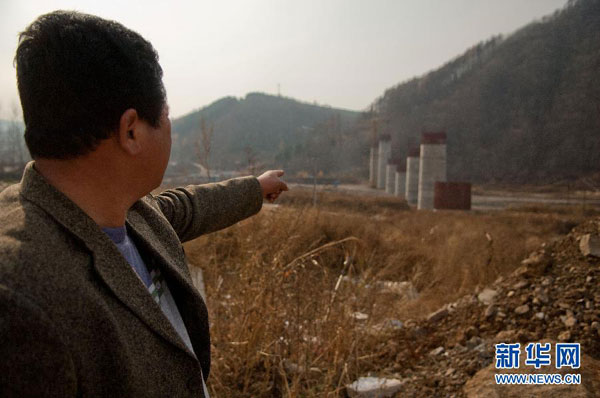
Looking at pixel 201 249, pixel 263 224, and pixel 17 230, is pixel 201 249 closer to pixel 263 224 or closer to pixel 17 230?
pixel 263 224

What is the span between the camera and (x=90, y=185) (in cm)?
95

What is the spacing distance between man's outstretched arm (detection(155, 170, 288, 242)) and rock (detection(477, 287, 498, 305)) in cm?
266

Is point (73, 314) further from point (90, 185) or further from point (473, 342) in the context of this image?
point (473, 342)

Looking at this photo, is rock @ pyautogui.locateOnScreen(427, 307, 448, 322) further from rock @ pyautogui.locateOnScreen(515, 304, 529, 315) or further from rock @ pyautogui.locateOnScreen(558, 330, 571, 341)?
rock @ pyautogui.locateOnScreen(558, 330, 571, 341)

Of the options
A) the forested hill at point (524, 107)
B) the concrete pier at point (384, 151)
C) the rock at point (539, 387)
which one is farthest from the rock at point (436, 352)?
the forested hill at point (524, 107)

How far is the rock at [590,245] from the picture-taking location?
3.52 m

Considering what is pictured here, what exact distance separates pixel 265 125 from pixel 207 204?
84.5 metres

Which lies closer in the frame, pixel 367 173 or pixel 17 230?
pixel 17 230

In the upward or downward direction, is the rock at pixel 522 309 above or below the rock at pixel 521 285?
below

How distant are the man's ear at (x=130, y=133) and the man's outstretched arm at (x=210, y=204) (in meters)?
0.60

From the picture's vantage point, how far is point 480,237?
28.9 feet

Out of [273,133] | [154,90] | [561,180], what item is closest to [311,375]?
[154,90]

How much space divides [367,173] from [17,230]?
50030 millimetres

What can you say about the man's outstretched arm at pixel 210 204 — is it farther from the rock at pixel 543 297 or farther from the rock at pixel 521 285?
the rock at pixel 521 285
